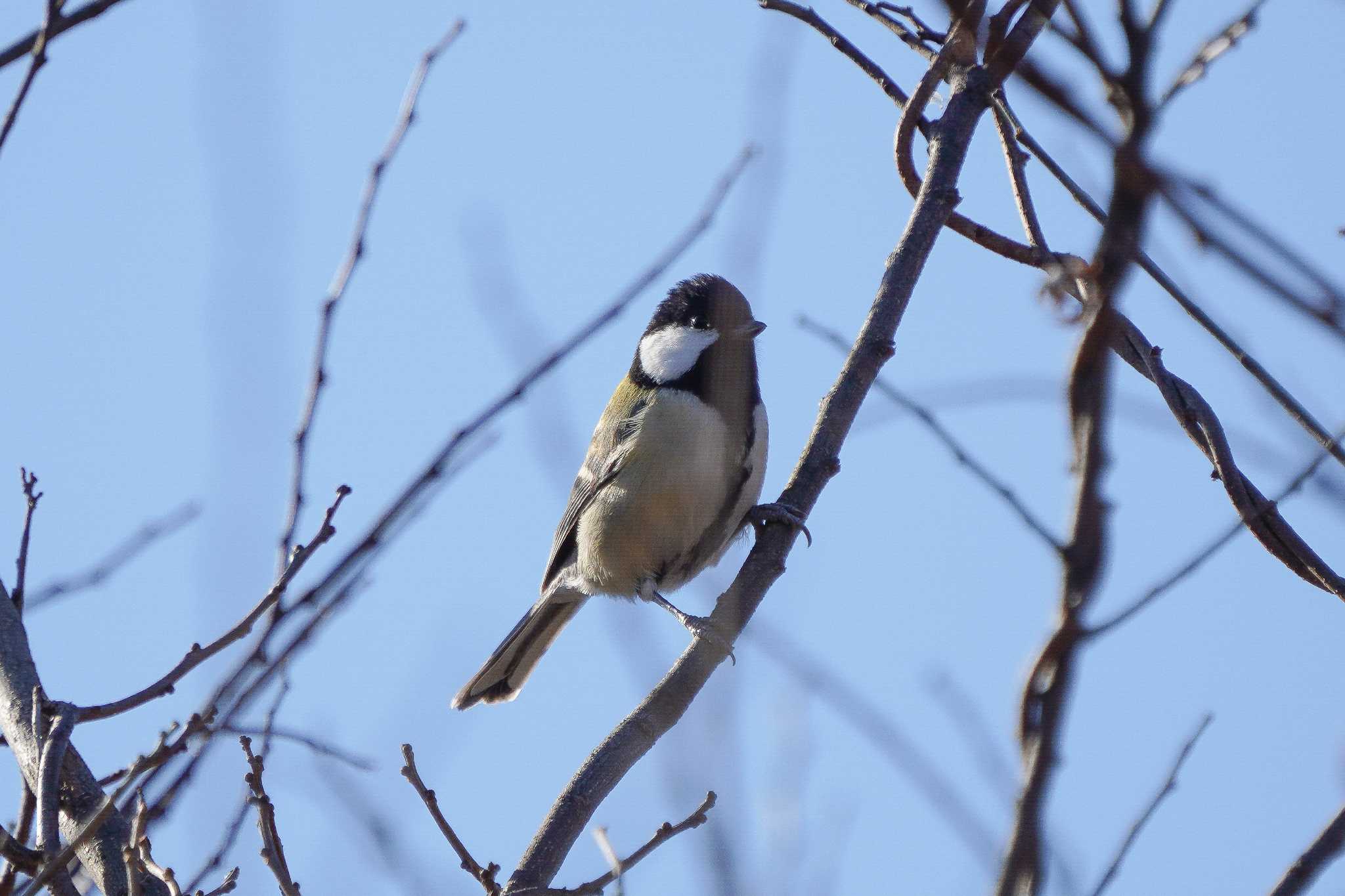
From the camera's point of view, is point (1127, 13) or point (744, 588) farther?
point (744, 588)

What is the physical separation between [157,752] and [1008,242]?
1975mm

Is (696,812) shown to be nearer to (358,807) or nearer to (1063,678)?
(358,807)

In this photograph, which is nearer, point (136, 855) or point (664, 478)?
point (136, 855)

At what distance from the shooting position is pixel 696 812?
2170 mm

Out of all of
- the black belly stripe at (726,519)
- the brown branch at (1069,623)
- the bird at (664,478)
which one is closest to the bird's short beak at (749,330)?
the bird at (664,478)

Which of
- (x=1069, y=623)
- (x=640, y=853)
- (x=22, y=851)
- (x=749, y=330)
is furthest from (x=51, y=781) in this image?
(x=749, y=330)

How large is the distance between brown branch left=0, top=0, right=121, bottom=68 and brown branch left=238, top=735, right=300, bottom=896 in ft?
4.19

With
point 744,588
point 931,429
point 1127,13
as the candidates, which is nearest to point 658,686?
point 744,588

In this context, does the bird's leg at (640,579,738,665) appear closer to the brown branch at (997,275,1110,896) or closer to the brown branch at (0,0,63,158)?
the brown branch at (0,0,63,158)

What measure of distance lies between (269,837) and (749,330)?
2988 mm

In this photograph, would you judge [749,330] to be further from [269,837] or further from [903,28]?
[269,837]

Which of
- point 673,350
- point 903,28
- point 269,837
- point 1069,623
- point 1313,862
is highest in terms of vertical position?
point 673,350

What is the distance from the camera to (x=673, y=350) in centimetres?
513

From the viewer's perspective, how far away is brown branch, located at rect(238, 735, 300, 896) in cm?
213
